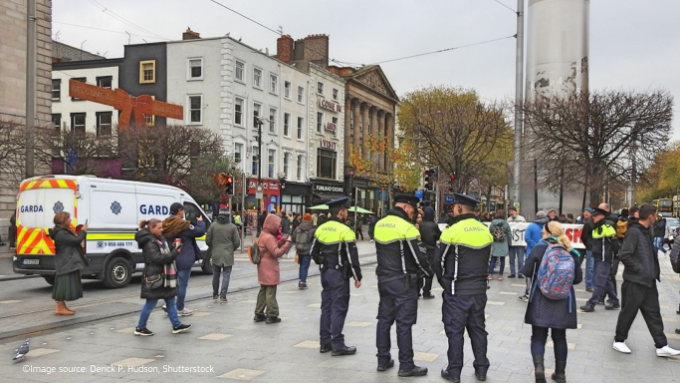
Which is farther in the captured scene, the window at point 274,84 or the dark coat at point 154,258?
the window at point 274,84

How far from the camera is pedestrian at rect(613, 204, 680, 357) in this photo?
7.23 metres

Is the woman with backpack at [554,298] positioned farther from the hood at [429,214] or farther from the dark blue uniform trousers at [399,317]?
the hood at [429,214]

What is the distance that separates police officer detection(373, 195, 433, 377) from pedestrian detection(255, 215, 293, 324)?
3042mm

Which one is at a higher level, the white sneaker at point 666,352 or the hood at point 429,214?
the hood at point 429,214

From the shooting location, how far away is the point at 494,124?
2986 centimetres

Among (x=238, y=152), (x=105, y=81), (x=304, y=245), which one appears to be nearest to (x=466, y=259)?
(x=304, y=245)

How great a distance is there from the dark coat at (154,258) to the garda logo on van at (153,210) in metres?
6.65

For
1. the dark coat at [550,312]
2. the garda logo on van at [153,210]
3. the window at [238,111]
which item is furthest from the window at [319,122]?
the dark coat at [550,312]

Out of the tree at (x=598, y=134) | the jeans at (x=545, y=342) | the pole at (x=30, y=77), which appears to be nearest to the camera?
the jeans at (x=545, y=342)

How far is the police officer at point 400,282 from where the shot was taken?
630 cm

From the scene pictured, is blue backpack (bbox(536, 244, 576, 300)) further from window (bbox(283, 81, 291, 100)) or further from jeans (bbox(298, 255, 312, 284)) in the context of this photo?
window (bbox(283, 81, 291, 100))

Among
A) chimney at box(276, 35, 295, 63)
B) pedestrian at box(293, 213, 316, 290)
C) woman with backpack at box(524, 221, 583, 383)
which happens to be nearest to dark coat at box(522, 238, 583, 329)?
woman with backpack at box(524, 221, 583, 383)

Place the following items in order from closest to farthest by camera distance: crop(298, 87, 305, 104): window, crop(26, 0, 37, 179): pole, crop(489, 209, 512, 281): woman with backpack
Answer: crop(489, 209, 512, 281): woman with backpack, crop(26, 0, 37, 179): pole, crop(298, 87, 305, 104): window

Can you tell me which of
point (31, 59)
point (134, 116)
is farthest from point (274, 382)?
point (134, 116)
